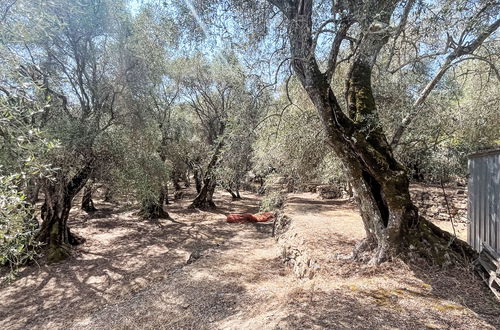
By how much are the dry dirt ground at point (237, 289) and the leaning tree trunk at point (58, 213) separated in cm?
55

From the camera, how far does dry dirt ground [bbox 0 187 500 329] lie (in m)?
3.30

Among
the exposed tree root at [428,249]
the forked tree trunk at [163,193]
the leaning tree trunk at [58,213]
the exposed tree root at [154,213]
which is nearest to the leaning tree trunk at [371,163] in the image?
the exposed tree root at [428,249]

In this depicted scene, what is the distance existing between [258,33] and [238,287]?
5.15 m

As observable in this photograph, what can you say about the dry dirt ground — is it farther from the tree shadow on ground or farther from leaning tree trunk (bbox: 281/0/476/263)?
leaning tree trunk (bbox: 281/0/476/263)

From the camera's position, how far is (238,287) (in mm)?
5297

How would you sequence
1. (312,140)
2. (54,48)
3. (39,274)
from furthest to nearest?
(54,48), (312,140), (39,274)

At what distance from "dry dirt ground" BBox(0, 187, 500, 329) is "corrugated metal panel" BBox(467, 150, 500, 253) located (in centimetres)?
75

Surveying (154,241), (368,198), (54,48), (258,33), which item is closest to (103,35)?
(54,48)

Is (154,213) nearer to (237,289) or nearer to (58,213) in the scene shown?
(58,213)

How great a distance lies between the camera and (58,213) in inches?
342

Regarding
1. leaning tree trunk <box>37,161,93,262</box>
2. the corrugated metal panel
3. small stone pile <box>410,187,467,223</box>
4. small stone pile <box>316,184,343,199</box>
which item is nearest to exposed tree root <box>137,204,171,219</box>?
leaning tree trunk <box>37,161,93,262</box>

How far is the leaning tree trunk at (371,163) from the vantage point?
449 centimetres

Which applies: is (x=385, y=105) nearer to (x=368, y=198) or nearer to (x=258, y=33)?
(x=368, y=198)

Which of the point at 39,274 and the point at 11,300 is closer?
the point at 11,300
